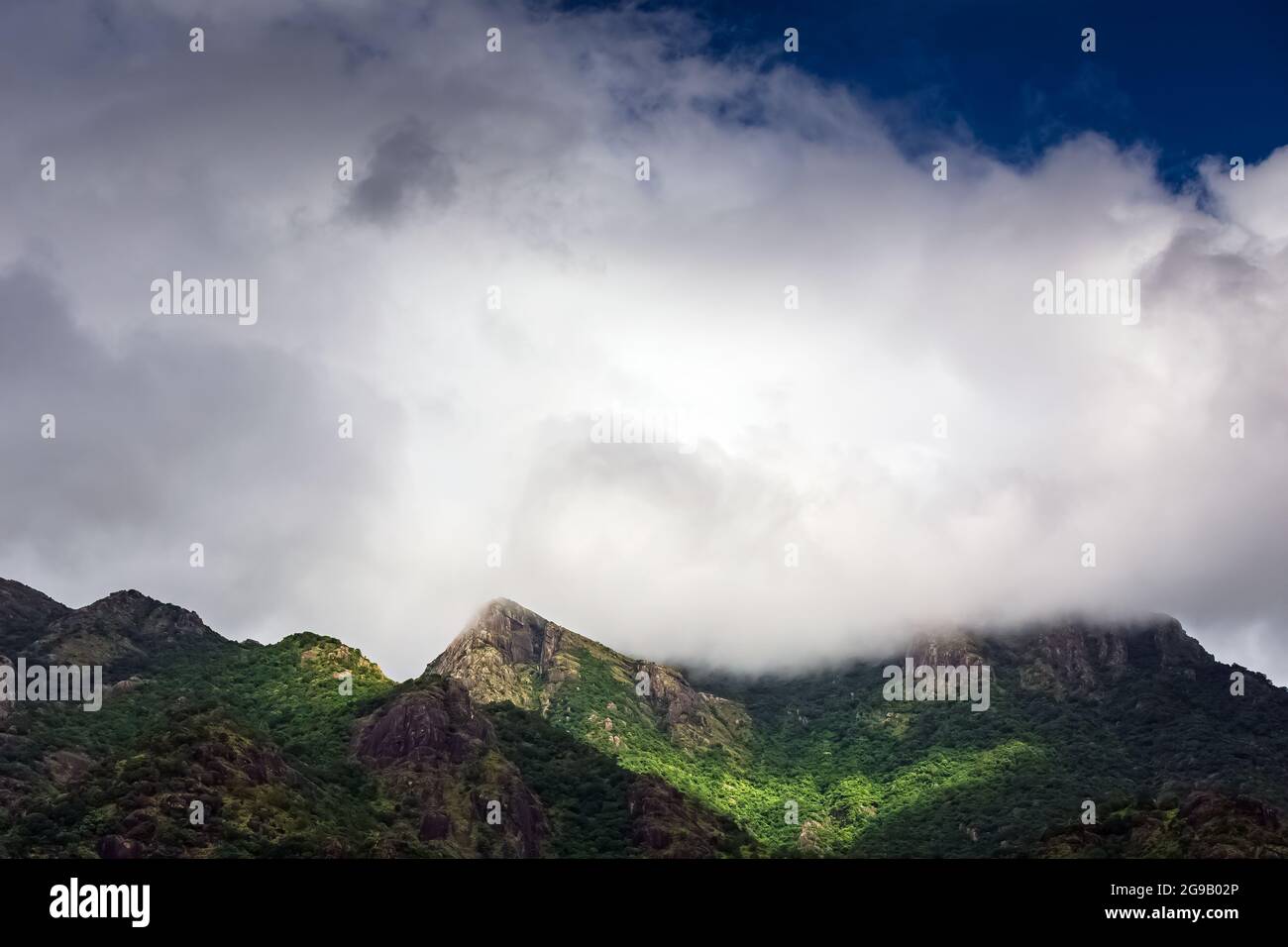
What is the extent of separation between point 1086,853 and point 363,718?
108106 millimetres

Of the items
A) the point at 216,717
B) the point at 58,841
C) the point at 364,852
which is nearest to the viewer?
the point at 58,841

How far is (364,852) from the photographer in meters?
149
